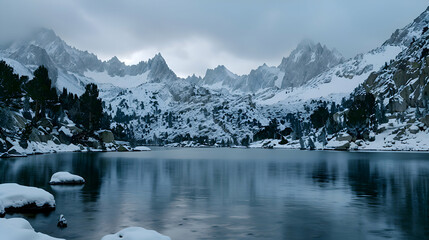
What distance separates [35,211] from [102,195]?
11.5m

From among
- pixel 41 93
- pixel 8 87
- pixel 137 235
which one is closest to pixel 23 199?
pixel 137 235

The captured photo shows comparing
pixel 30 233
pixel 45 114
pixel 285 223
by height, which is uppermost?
pixel 45 114

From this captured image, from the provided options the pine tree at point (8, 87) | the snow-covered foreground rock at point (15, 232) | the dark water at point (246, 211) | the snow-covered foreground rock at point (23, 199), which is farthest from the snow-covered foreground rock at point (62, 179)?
the pine tree at point (8, 87)

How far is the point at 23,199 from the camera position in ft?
101

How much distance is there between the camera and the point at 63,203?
35531 mm

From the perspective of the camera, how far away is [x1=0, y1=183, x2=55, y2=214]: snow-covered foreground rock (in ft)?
99.9

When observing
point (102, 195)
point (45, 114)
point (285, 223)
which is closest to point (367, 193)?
point (285, 223)

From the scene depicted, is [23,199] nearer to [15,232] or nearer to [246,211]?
[15,232]

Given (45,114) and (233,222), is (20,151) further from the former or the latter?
(233,222)

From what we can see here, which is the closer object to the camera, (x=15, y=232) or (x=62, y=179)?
(x=15, y=232)

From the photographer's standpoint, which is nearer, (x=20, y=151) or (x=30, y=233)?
(x=30, y=233)

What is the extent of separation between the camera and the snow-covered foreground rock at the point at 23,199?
30438 mm

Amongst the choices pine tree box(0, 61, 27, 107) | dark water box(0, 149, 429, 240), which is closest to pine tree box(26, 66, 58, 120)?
pine tree box(0, 61, 27, 107)

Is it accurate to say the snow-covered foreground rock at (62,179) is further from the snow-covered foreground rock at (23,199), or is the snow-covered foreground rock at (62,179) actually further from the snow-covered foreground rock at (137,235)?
the snow-covered foreground rock at (137,235)
